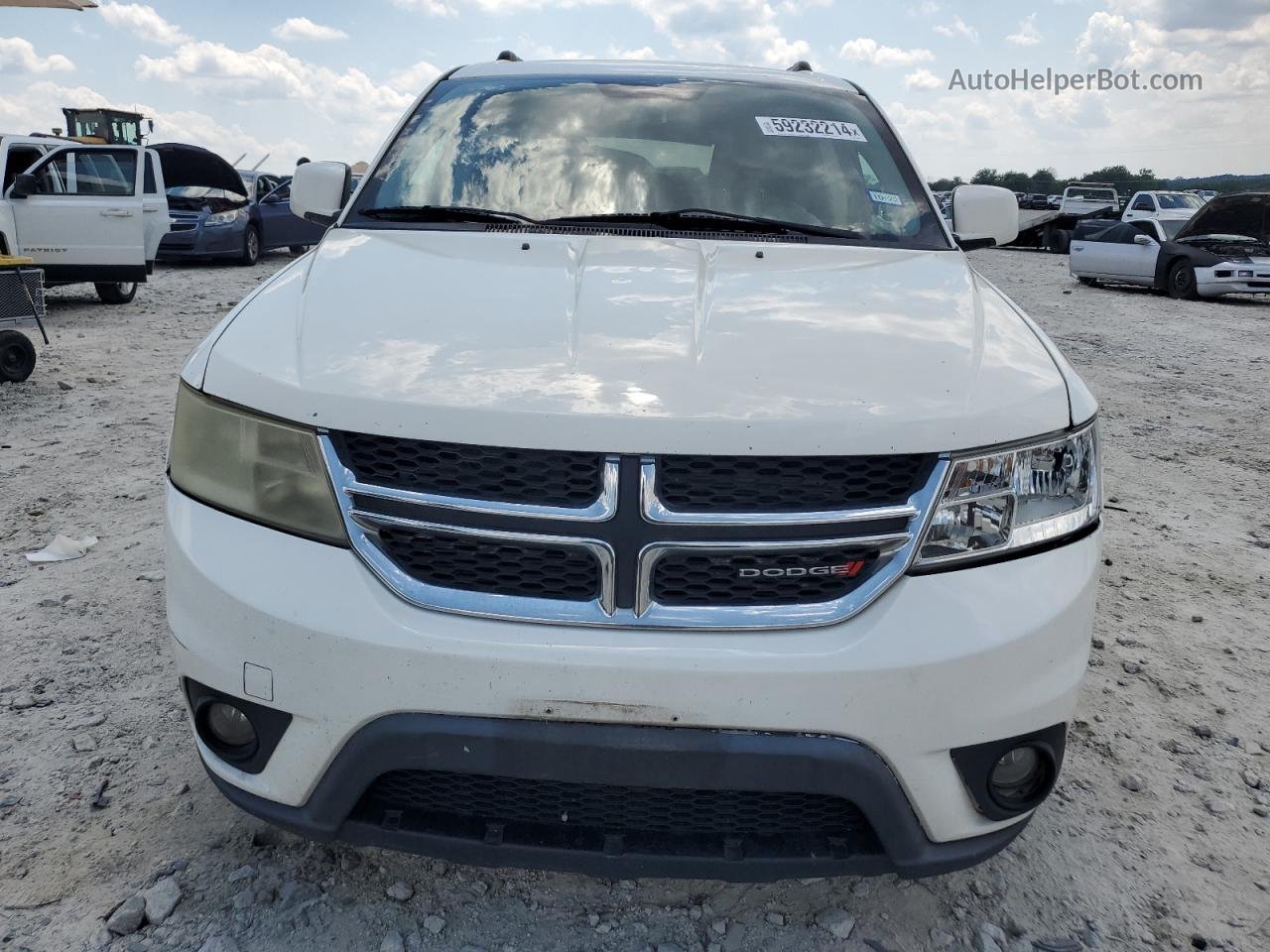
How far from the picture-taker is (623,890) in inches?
82.0

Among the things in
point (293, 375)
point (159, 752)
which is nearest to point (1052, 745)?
point (293, 375)

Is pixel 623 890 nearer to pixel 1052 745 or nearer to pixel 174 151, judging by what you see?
pixel 1052 745

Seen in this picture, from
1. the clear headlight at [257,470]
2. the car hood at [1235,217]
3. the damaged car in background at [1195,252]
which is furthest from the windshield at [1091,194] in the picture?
the clear headlight at [257,470]

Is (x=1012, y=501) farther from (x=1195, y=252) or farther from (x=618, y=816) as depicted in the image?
(x=1195, y=252)

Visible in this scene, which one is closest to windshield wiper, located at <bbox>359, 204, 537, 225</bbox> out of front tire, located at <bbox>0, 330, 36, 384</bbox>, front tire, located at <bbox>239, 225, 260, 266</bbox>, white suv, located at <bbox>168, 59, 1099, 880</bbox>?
white suv, located at <bbox>168, 59, 1099, 880</bbox>

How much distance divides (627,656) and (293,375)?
749 millimetres

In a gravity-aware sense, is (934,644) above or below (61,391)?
above

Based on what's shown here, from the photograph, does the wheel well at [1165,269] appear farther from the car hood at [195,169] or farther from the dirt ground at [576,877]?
the car hood at [195,169]

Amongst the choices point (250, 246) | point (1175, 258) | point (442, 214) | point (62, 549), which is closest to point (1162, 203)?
point (1175, 258)

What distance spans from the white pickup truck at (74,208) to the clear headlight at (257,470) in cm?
965

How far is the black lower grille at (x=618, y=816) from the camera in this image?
5.50 ft

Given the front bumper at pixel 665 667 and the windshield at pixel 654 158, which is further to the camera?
the windshield at pixel 654 158

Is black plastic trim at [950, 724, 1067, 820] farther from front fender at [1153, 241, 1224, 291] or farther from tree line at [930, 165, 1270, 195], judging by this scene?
tree line at [930, 165, 1270, 195]

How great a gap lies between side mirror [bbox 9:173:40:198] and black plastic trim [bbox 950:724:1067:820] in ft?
35.2
